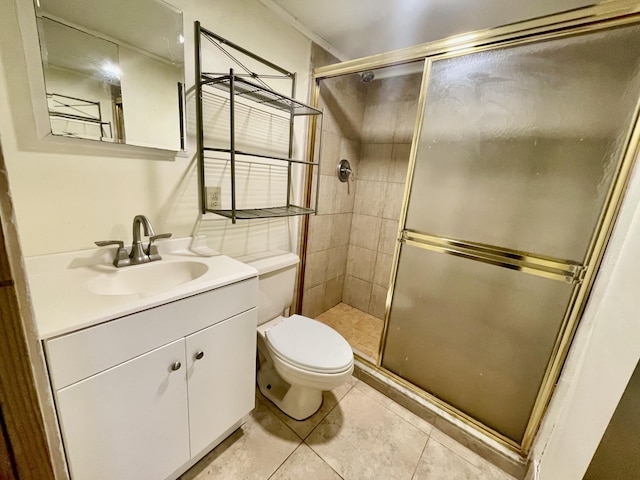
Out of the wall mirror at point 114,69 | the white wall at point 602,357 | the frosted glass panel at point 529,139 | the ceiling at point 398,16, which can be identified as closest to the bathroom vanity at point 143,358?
the wall mirror at point 114,69

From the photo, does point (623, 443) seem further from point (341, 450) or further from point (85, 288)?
point (85, 288)

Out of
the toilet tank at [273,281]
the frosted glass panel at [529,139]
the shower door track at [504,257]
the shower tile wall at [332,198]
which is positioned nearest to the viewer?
the frosted glass panel at [529,139]

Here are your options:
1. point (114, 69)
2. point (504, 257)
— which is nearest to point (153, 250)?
point (114, 69)

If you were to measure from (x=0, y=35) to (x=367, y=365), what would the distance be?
6.73 ft

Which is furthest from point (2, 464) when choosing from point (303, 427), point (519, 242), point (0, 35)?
point (519, 242)

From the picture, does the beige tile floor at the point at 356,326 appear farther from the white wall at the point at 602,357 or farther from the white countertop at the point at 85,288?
the white countertop at the point at 85,288

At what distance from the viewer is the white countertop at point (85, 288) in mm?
650

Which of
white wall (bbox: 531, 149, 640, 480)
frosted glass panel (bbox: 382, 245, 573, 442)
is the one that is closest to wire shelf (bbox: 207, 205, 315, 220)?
frosted glass panel (bbox: 382, 245, 573, 442)

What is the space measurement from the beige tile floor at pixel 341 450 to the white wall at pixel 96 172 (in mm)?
958

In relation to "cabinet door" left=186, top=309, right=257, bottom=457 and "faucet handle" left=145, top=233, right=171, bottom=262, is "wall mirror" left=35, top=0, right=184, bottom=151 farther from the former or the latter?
"cabinet door" left=186, top=309, right=257, bottom=457

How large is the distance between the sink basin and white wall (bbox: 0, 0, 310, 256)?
0.54 feet

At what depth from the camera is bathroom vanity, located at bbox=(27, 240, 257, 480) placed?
67cm

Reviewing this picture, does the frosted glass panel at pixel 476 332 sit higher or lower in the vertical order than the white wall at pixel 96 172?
lower

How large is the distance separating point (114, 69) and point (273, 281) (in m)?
1.09
